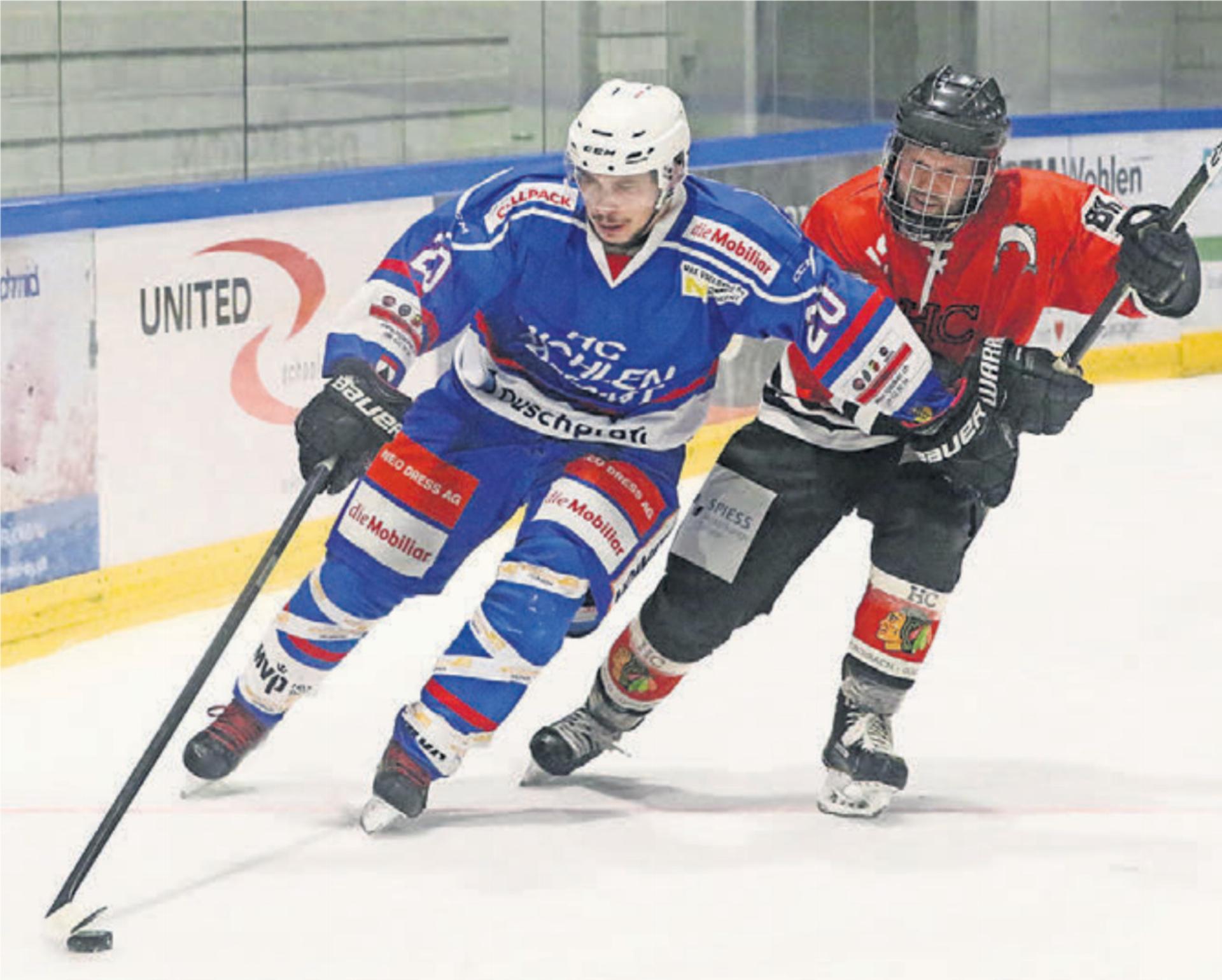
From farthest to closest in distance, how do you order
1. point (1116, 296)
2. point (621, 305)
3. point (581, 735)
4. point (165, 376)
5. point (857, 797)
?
point (165, 376), point (581, 735), point (857, 797), point (1116, 296), point (621, 305)

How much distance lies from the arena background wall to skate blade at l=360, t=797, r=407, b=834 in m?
1.66

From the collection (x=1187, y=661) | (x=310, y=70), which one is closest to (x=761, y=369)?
(x=310, y=70)

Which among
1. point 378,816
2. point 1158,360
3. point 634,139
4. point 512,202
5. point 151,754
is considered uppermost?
point 634,139

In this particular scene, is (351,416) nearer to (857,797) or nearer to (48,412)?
(857,797)

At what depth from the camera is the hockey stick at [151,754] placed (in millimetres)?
3951

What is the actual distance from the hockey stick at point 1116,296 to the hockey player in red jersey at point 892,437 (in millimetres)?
26


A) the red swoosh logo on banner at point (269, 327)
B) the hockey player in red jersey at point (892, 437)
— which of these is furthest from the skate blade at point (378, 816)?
the red swoosh logo on banner at point (269, 327)

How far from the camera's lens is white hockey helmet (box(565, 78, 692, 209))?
13.7ft

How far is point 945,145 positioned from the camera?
4355 mm

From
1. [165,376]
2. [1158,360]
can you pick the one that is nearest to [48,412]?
[165,376]

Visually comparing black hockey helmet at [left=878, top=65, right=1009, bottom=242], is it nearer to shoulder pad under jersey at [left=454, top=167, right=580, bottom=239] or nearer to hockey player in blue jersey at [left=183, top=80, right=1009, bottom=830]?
hockey player in blue jersey at [left=183, top=80, right=1009, bottom=830]

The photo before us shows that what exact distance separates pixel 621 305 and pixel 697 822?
0.94 meters

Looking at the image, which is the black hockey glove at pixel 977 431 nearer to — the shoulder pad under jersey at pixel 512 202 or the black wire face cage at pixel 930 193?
the black wire face cage at pixel 930 193

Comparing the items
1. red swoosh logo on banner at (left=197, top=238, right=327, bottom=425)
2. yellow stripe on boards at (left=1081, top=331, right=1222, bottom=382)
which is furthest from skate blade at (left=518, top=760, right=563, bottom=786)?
yellow stripe on boards at (left=1081, top=331, right=1222, bottom=382)
